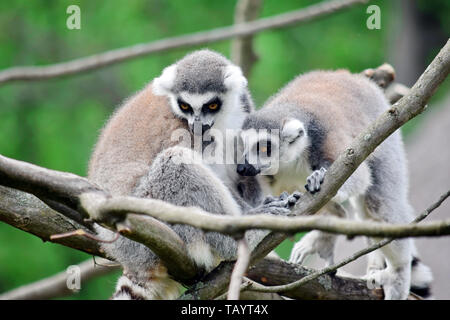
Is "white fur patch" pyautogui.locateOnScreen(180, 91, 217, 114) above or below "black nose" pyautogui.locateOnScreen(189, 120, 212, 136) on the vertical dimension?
above

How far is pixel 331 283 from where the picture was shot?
440 centimetres

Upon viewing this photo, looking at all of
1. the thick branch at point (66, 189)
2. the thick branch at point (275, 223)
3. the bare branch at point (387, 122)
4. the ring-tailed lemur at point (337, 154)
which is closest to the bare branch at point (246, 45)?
the ring-tailed lemur at point (337, 154)

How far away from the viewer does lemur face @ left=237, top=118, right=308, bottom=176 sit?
4.36 meters

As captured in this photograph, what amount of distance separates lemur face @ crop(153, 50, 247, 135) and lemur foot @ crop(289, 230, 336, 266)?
1.19 metres

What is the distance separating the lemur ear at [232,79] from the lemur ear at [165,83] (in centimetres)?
34

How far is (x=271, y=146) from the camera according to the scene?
4488 millimetres

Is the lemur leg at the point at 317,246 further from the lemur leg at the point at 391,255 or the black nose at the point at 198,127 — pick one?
the black nose at the point at 198,127

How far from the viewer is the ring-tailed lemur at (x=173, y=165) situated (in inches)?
149

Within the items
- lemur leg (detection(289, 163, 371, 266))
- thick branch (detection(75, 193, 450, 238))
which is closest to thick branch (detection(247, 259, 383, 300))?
lemur leg (detection(289, 163, 371, 266))

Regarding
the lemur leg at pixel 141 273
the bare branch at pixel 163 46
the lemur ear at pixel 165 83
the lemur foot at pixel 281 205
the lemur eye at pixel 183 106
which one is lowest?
the lemur leg at pixel 141 273

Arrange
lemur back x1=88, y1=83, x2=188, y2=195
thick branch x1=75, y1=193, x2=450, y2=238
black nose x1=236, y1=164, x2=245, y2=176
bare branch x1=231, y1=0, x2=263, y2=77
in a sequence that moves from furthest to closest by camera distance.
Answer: bare branch x1=231, y1=0, x2=263, y2=77 → black nose x1=236, y1=164, x2=245, y2=176 → lemur back x1=88, y1=83, x2=188, y2=195 → thick branch x1=75, y1=193, x2=450, y2=238

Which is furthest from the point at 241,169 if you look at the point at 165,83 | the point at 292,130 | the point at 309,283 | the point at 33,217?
the point at 33,217

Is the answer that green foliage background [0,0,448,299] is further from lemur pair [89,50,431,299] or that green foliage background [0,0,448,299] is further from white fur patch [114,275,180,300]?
white fur patch [114,275,180,300]

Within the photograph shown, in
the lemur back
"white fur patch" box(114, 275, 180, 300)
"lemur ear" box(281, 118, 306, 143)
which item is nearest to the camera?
"white fur patch" box(114, 275, 180, 300)
